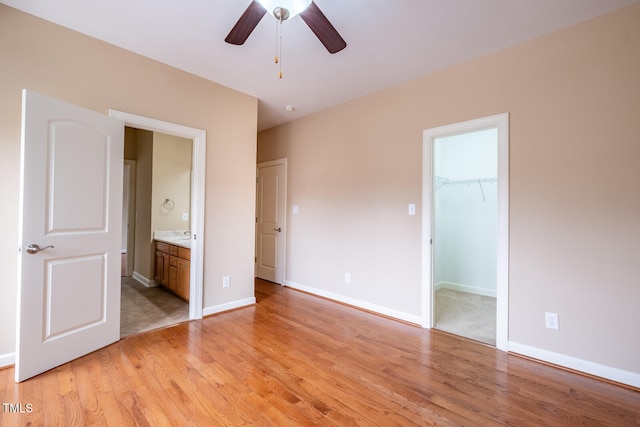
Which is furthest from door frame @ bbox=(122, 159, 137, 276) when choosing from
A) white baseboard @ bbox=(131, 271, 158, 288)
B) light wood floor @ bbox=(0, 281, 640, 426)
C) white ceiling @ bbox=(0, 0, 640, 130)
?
white ceiling @ bbox=(0, 0, 640, 130)

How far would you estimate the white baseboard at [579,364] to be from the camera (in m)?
2.03

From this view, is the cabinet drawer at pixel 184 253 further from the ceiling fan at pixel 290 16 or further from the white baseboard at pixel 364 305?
the ceiling fan at pixel 290 16

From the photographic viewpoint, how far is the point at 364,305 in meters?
3.60


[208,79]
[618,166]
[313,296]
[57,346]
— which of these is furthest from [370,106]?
[57,346]

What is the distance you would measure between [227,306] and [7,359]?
1.80 metres

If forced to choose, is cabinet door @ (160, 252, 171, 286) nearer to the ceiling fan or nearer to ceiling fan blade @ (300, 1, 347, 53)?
the ceiling fan

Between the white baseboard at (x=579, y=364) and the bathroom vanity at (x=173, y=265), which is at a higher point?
the bathroom vanity at (x=173, y=265)

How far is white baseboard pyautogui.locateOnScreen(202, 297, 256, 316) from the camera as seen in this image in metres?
3.25

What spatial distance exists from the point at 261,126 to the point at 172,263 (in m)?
2.63

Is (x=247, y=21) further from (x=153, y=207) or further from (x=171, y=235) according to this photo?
(x=171, y=235)

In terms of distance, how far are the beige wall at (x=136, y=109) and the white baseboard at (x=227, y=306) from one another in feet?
0.16

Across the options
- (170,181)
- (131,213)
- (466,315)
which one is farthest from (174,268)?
(466,315)

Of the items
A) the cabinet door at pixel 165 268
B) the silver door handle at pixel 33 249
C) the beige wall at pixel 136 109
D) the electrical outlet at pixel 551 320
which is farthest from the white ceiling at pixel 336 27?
the cabinet door at pixel 165 268

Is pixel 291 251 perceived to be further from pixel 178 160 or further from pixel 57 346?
pixel 57 346
